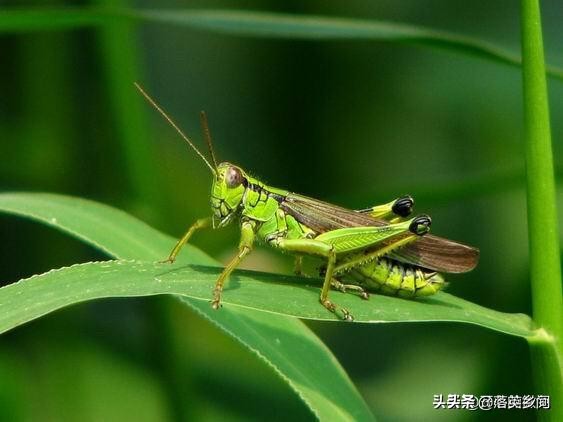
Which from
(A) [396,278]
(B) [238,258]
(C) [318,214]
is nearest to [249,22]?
(C) [318,214]

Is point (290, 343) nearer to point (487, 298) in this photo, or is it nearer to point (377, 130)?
point (487, 298)

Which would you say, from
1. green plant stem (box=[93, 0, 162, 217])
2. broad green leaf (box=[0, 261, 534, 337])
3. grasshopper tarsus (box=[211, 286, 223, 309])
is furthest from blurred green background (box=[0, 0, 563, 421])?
grasshopper tarsus (box=[211, 286, 223, 309])

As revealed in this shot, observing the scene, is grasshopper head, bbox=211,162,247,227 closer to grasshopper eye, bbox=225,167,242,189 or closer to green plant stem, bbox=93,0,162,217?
grasshopper eye, bbox=225,167,242,189

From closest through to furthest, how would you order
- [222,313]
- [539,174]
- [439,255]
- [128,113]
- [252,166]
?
1. [539,174]
2. [222,313]
3. [439,255]
4. [128,113]
5. [252,166]

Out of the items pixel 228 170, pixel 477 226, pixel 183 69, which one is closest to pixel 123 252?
pixel 228 170
